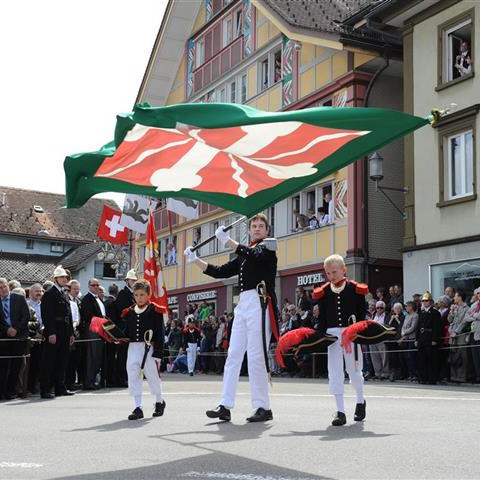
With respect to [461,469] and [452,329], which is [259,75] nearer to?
[452,329]

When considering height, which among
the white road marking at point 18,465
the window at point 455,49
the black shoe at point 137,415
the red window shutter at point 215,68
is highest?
the red window shutter at point 215,68

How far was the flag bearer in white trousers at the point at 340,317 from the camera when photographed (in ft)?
33.7

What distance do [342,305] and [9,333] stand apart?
7.18m

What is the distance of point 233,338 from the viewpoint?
34.1ft

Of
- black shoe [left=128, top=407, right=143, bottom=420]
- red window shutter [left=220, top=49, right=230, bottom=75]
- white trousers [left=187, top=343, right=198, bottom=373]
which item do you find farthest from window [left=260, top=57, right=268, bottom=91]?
black shoe [left=128, top=407, right=143, bottom=420]

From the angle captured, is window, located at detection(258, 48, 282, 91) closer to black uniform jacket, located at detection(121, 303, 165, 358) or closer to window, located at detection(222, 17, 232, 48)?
window, located at detection(222, 17, 232, 48)

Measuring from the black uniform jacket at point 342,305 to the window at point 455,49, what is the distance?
16866 mm

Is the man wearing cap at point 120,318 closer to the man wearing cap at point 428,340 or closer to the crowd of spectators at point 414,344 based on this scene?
the crowd of spectators at point 414,344

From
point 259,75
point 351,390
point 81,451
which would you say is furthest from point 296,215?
point 81,451

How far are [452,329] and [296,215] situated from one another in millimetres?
16108

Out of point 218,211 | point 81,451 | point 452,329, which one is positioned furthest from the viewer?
point 218,211

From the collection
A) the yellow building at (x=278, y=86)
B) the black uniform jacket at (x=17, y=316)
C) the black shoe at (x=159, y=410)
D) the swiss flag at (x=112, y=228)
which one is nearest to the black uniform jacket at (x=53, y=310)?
the black uniform jacket at (x=17, y=316)

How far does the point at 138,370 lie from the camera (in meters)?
11.4

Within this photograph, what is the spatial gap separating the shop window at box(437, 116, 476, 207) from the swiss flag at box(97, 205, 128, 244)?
9281 millimetres
